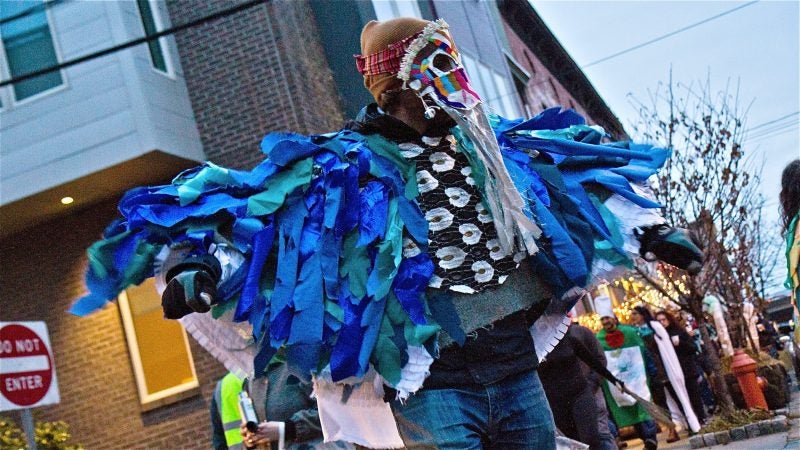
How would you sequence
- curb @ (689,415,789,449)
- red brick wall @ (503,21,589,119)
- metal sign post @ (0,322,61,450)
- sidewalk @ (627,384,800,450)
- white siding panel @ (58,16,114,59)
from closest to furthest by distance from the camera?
1. metal sign post @ (0,322,61,450)
2. sidewalk @ (627,384,800,450)
3. curb @ (689,415,789,449)
4. white siding panel @ (58,16,114,59)
5. red brick wall @ (503,21,589,119)

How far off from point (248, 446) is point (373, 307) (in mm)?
2035

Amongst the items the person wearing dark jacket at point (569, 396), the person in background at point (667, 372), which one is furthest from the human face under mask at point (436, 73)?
the person in background at point (667, 372)

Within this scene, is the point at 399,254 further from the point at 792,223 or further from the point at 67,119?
the point at 67,119

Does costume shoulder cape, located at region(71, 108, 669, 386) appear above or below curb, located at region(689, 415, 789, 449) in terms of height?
above

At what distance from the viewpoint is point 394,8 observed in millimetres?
14586

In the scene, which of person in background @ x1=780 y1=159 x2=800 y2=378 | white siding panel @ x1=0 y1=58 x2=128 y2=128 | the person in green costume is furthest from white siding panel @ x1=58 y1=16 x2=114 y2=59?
person in background @ x1=780 y1=159 x2=800 y2=378

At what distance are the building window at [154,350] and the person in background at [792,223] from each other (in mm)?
7995

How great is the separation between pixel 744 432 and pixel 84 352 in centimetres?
741

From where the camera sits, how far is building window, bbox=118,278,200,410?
12109 millimetres

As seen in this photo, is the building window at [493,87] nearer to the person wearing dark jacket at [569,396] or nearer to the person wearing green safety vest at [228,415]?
the person wearing dark jacket at [569,396]

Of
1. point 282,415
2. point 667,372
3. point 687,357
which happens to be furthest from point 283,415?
point 687,357

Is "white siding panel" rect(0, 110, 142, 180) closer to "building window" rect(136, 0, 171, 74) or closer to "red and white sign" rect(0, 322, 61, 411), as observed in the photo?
"building window" rect(136, 0, 171, 74)

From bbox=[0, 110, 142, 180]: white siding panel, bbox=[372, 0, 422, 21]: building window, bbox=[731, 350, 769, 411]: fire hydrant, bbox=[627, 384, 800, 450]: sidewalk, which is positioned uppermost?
bbox=[372, 0, 422, 21]: building window

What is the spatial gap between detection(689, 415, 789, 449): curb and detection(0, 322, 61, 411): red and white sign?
22.1ft
